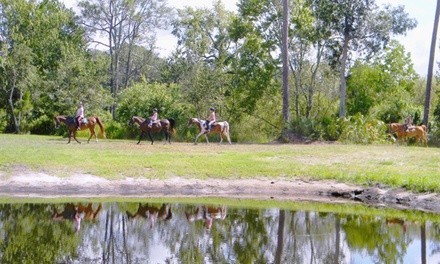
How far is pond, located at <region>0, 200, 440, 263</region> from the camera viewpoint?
12.1 meters

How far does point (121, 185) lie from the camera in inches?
801

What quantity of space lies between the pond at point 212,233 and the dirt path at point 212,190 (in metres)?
1.27

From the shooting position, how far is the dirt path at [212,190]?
63.5 feet

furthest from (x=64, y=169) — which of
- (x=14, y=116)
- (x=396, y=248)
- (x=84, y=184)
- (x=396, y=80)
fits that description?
(x=396, y=80)

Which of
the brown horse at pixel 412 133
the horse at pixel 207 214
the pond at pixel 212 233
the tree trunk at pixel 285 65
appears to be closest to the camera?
the pond at pixel 212 233

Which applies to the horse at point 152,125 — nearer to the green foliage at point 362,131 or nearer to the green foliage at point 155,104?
the green foliage at point 155,104

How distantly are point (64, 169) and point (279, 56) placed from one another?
24.4 meters

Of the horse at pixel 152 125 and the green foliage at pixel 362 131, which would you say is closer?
the horse at pixel 152 125

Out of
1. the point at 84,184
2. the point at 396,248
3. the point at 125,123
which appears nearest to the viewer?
the point at 396,248

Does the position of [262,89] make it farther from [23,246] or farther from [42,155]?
[23,246]

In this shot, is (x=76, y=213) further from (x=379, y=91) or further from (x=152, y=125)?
(x=379, y=91)

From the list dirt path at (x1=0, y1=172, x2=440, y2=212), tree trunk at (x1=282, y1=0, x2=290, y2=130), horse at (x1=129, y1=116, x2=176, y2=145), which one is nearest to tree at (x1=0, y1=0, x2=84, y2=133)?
horse at (x1=129, y1=116, x2=176, y2=145)

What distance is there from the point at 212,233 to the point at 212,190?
20.6 feet

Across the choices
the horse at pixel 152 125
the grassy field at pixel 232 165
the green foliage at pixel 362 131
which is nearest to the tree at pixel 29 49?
the horse at pixel 152 125
